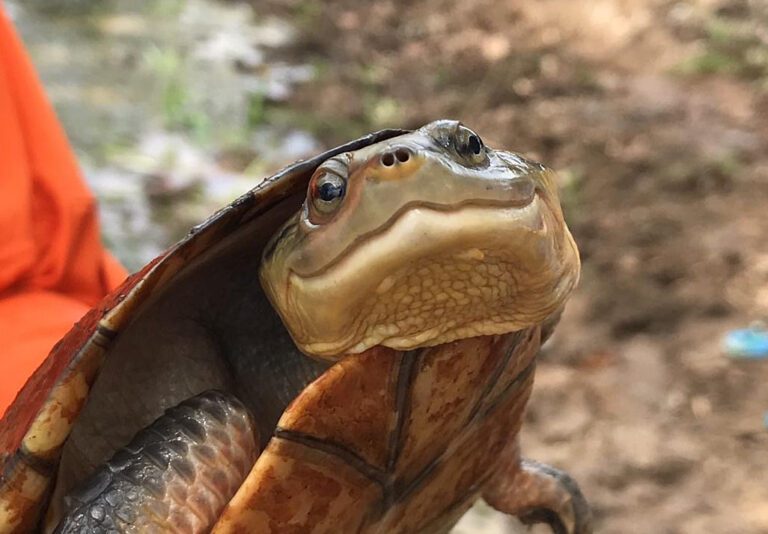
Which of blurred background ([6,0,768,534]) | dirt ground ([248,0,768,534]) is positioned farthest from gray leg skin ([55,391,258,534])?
dirt ground ([248,0,768,534])

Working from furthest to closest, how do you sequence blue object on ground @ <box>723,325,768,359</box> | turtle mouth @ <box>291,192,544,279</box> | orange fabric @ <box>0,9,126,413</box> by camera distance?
blue object on ground @ <box>723,325,768,359</box> < orange fabric @ <box>0,9,126,413</box> < turtle mouth @ <box>291,192,544,279</box>

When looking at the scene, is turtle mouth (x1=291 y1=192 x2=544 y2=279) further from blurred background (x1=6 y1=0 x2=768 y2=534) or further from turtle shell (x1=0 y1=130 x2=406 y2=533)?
blurred background (x1=6 y1=0 x2=768 y2=534)

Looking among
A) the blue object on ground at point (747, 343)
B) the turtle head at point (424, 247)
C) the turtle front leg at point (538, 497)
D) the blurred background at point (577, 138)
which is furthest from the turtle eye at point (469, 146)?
the blue object on ground at point (747, 343)

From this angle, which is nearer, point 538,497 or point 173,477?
→ point 173,477

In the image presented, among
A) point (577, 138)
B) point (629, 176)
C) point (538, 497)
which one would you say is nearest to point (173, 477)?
point (538, 497)

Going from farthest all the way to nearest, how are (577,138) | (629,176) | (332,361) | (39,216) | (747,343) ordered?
(577,138) → (629,176) → (747,343) → (39,216) → (332,361)

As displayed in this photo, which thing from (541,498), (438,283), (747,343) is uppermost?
(438,283)

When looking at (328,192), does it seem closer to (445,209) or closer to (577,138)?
(445,209)
